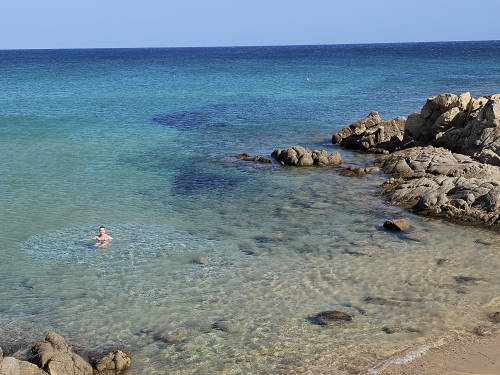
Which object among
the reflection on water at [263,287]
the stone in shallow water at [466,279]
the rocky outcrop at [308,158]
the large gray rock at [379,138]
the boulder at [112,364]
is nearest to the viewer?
the boulder at [112,364]

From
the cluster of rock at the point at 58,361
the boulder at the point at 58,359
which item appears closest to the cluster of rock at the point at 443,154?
the cluster of rock at the point at 58,361

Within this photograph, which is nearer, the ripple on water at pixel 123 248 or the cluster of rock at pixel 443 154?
the ripple on water at pixel 123 248

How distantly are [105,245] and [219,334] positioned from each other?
23.7 ft

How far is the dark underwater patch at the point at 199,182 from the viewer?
91.9ft

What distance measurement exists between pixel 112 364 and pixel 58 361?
114 centimetres

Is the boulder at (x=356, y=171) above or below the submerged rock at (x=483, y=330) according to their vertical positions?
above

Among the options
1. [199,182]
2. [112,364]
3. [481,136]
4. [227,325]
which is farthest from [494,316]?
[199,182]

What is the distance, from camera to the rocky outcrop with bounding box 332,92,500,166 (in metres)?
29.9

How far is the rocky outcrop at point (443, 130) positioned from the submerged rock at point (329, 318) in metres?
15.4

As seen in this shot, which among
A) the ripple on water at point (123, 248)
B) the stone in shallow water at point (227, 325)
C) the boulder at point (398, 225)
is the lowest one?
the stone in shallow water at point (227, 325)

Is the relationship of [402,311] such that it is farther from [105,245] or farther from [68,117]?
[68,117]

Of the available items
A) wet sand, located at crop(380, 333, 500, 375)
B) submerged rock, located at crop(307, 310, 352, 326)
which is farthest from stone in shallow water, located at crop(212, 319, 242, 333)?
wet sand, located at crop(380, 333, 500, 375)

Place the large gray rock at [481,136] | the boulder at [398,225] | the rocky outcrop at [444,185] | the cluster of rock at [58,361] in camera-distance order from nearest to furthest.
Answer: the cluster of rock at [58,361], the boulder at [398,225], the rocky outcrop at [444,185], the large gray rock at [481,136]

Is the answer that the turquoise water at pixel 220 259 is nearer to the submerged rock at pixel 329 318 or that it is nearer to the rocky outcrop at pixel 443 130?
the submerged rock at pixel 329 318
